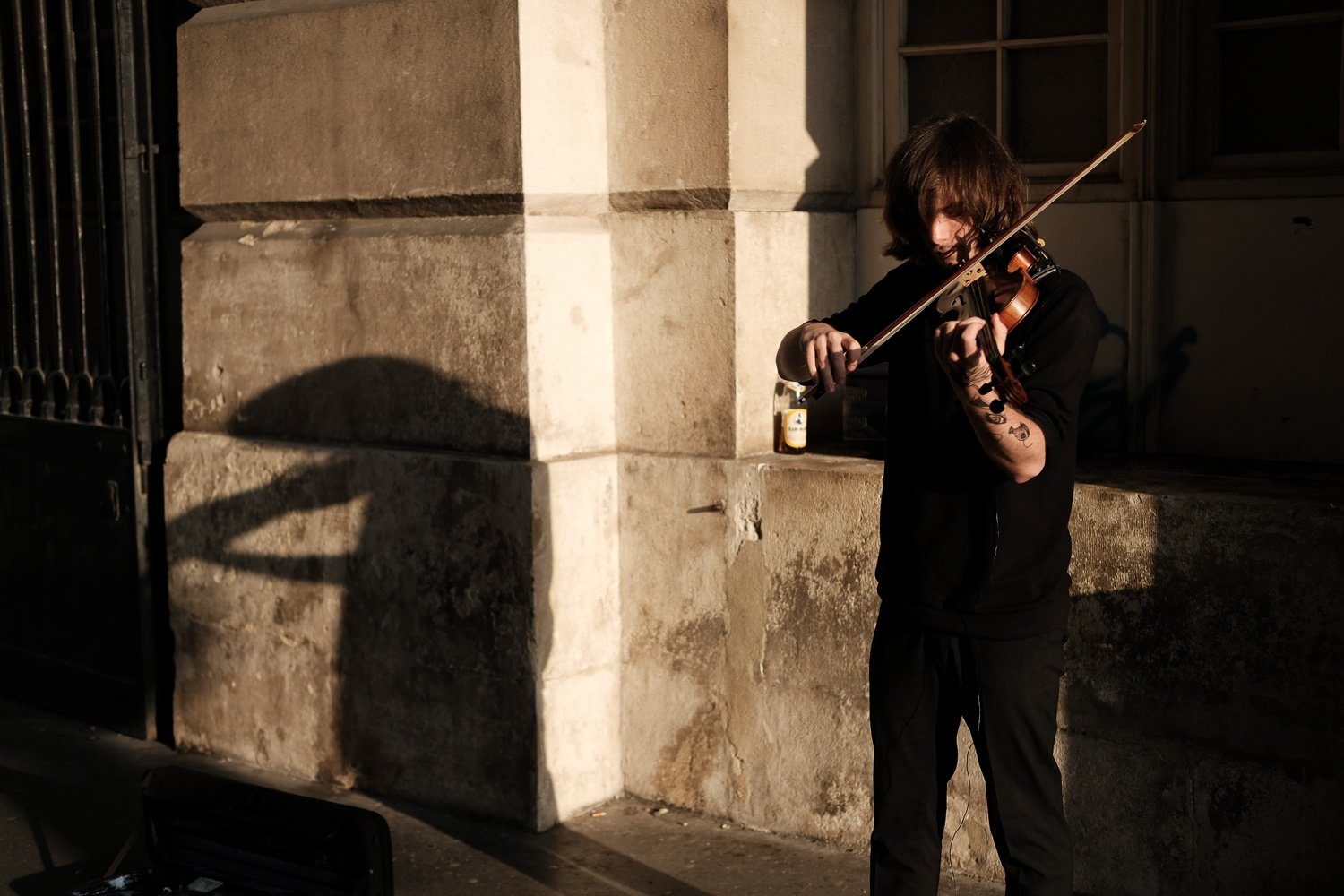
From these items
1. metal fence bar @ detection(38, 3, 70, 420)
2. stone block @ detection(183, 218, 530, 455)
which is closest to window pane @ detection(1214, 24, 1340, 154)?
stone block @ detection(183, 218, 530, 455)

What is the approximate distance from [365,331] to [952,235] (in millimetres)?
2312

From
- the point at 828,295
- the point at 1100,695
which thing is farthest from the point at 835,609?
the point at 828,295

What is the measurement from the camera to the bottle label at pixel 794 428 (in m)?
4.59

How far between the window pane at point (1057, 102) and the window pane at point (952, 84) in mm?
78

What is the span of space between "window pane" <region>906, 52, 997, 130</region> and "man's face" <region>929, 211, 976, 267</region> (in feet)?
5.23

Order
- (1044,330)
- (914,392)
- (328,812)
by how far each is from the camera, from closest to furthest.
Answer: (1044,330)
(914,392)
(328,812)

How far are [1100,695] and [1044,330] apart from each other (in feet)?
4.42

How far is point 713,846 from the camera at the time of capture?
442 centimetres

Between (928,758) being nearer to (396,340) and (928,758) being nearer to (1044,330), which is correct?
(1044,330)

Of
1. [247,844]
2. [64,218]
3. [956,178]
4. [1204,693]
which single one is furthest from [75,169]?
[1204,693]

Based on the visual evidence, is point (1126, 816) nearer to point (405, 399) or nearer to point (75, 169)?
point (405, 399)

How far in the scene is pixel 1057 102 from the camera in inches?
178

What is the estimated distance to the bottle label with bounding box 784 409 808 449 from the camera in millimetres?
4594

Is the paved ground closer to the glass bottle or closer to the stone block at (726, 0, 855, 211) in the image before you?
the glass bottle
